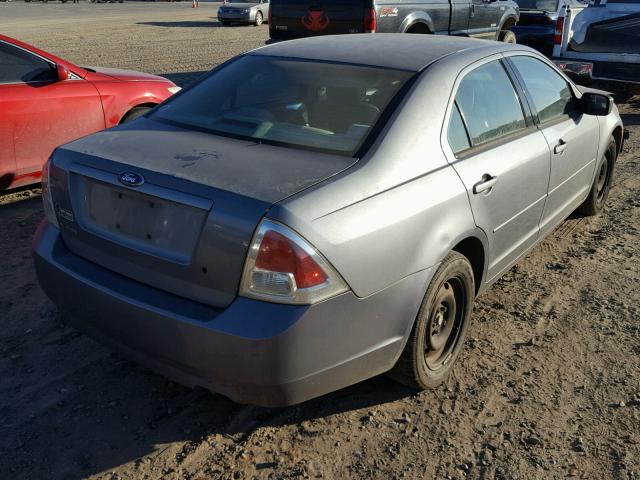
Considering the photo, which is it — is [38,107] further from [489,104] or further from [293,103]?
[489,104]

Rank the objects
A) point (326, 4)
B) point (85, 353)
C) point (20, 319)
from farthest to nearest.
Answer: point (326, 4) < point (20, 319) < point (85, 353)

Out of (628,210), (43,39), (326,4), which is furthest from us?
(43,39)

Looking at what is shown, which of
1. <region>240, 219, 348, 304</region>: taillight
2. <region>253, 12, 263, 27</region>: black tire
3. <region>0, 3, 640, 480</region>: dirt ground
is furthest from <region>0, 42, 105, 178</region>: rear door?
<region>253, 12, 263, 27</region>: black tire

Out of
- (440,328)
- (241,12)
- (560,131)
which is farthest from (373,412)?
(241,12)

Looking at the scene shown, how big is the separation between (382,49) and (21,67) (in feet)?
11.5

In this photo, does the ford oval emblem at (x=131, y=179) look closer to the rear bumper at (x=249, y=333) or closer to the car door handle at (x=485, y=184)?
the rear bumper at (x=249, y=333)

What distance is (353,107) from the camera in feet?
10.8

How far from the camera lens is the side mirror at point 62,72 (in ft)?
19.0

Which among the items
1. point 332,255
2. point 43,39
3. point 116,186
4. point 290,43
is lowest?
point 43,39

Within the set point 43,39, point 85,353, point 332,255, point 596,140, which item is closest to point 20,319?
point 85,353

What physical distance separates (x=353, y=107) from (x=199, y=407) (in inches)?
63.3

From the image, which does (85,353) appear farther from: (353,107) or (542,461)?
(542,461)

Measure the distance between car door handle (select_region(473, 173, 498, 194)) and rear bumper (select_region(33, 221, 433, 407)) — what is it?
1.89 feet

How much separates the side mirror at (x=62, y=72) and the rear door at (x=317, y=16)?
5.21 metres
